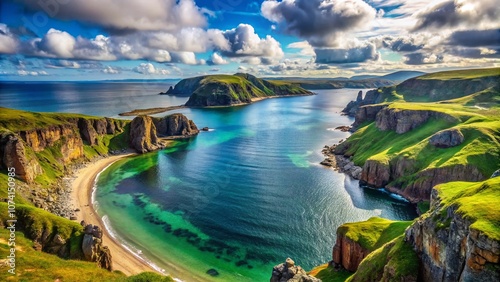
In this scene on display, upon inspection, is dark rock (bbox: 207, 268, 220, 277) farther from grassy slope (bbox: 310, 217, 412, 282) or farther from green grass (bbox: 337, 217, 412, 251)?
green grass (bbox: 337, 217, 412, 251)

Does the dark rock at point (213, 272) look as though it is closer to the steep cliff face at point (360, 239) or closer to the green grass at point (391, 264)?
the steep cliff face at point (360, 239)

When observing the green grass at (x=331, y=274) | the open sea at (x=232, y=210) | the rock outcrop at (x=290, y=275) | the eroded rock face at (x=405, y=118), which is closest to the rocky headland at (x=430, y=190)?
the eroded rock face at (x=405, y=118)

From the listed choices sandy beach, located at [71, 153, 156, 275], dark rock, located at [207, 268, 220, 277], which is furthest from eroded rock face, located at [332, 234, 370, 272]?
sandy beach, located at [71, 153, 156, 275]

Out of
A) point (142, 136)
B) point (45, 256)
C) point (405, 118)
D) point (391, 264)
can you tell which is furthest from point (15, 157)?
point (405, 118)

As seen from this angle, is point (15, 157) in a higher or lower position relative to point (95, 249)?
higher

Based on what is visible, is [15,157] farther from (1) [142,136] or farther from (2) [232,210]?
(1) [142,136]

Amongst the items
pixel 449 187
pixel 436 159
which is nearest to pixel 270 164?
pixel 436 159
